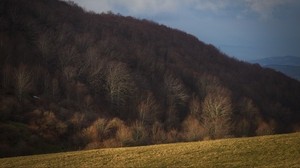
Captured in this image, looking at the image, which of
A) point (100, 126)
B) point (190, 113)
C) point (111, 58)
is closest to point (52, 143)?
point (100, 126)

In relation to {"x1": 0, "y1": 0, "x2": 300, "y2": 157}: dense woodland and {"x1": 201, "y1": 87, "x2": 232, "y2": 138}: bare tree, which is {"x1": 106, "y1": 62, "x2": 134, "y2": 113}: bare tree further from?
{"x1": 201, "y1": 87, "x2": 232, "y2": 138}: bare tree

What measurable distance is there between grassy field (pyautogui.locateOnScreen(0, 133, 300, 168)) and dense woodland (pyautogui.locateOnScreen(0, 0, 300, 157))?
30.9m

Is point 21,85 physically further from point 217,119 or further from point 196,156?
point 196,156

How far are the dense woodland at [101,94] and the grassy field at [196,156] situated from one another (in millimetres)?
30925

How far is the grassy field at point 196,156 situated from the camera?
102 feet

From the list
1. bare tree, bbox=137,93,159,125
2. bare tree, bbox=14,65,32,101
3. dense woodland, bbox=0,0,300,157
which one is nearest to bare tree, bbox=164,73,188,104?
dense woodland, bbox=0,0,300,157

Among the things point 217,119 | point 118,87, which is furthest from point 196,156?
point 118,87

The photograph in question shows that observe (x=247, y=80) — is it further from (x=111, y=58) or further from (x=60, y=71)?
(x=60, y=71)

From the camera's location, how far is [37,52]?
128 m

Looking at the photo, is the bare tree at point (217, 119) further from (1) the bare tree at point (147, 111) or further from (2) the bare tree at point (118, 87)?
(2) the bare tree at point (118, 87)

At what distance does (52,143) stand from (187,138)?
2804 centimetres

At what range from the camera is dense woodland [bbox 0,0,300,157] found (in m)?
77.2

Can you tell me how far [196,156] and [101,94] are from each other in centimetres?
8898

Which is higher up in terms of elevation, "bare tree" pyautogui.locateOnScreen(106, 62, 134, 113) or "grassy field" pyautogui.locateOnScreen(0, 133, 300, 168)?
"bare tree" pyautogui.locateOnScreen(106, 62, 134, 113)
